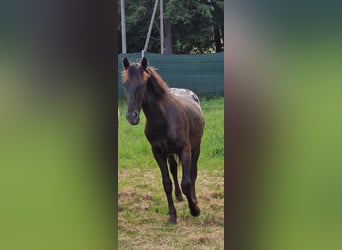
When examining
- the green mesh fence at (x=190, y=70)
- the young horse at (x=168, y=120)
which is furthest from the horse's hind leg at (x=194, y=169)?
the green mesh fence at (x=190, y=70)

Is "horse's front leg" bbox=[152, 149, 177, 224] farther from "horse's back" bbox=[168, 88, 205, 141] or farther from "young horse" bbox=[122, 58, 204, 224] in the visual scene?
"horse's back" bbox=[168, 88, 205, 141]

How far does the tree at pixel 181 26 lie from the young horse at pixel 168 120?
9 cm

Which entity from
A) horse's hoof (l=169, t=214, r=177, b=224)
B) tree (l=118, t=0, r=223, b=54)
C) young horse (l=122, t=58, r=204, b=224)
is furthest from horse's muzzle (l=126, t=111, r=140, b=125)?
horse's hoof (l=169, t=214, r=177, b=224)

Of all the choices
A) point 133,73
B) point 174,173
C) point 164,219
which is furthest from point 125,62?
point 164,219

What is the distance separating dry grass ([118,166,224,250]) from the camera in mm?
1438

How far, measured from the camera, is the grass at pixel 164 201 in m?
1.44

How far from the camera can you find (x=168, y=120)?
178 centimetres

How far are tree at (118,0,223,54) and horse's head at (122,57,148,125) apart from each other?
81 millimetres

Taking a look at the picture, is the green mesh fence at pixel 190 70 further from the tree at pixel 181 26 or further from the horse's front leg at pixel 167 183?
the horse's front leg at pixel 167 183
